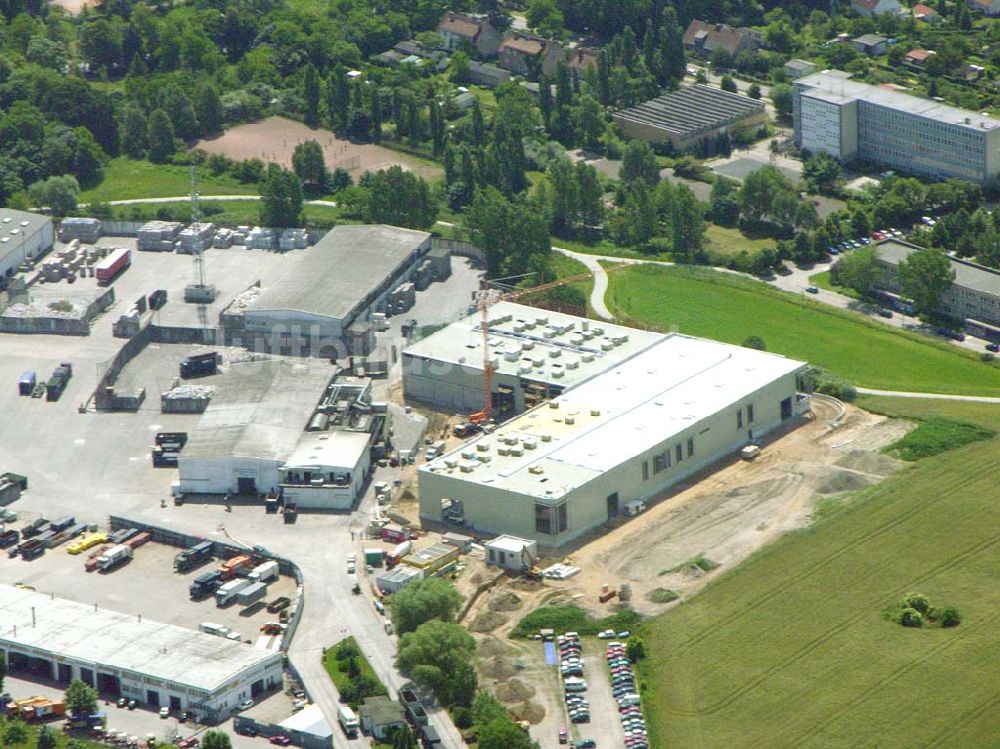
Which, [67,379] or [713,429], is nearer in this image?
[713,429]

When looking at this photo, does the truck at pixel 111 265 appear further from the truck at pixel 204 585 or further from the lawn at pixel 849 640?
the lawn at pixel 849 640

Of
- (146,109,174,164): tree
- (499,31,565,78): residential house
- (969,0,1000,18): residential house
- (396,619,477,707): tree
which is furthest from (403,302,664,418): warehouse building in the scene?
(969,0,1000,18): residential house

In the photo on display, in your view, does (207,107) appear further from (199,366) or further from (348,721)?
(348,721)

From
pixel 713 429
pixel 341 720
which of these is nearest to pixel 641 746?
pixel 341 720

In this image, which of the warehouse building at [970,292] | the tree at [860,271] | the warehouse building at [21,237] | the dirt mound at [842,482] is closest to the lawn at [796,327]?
the tree at [860,271]

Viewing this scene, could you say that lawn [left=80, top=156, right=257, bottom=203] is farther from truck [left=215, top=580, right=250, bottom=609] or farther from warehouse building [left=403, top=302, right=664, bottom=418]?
truck [left=215, top=580, right=250, bottom=609]

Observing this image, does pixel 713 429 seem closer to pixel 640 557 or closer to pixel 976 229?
pixel 640 557

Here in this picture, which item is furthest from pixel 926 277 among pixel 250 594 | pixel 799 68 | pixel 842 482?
pixel 250 594
